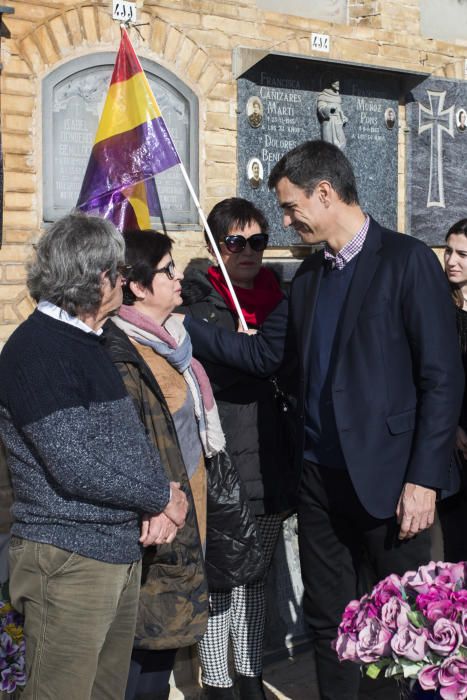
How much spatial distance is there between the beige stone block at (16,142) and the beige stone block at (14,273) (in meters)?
0.54

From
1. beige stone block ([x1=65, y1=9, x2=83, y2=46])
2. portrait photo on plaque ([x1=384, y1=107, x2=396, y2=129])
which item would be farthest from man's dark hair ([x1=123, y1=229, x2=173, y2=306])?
portrait photo on plaque ([x1=384, y1=107, x2=396, y2=129])

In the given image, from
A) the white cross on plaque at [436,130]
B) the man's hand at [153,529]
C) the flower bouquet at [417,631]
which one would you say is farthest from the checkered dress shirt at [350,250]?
the white cross on plaque at [436,130]

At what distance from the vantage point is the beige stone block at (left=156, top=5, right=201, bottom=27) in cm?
533

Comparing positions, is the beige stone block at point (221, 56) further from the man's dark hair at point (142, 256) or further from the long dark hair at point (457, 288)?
the man's dark hair at point (142, 256)

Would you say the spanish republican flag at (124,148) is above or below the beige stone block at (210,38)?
below

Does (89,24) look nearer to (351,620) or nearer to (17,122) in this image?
(17,122)

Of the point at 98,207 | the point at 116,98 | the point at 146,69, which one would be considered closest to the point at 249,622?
the point at 98,207

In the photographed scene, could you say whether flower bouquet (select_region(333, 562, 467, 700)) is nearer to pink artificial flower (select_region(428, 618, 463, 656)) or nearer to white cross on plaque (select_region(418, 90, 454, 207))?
pink artificial flower (select_region(428, 618, 463, 656))

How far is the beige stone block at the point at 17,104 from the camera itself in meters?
4.79

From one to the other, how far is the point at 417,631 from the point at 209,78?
149 inches

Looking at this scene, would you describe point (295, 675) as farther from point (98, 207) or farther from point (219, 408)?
point (98, 207)

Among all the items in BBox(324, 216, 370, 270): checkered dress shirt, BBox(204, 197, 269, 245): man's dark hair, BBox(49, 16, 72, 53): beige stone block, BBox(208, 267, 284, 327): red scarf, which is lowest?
BBox(208, 267, 284, 327): red scarf

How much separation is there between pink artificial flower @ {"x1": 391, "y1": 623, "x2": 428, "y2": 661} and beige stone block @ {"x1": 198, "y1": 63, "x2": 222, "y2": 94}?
3.72 metres

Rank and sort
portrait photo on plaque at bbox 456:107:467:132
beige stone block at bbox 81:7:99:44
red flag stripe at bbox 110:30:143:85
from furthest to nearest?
portrait photo on plaque at bbox 456:107:467:132
beige stone block at bbox 81:7:99:44
red flag stripe at bbox 110:30:143:85
